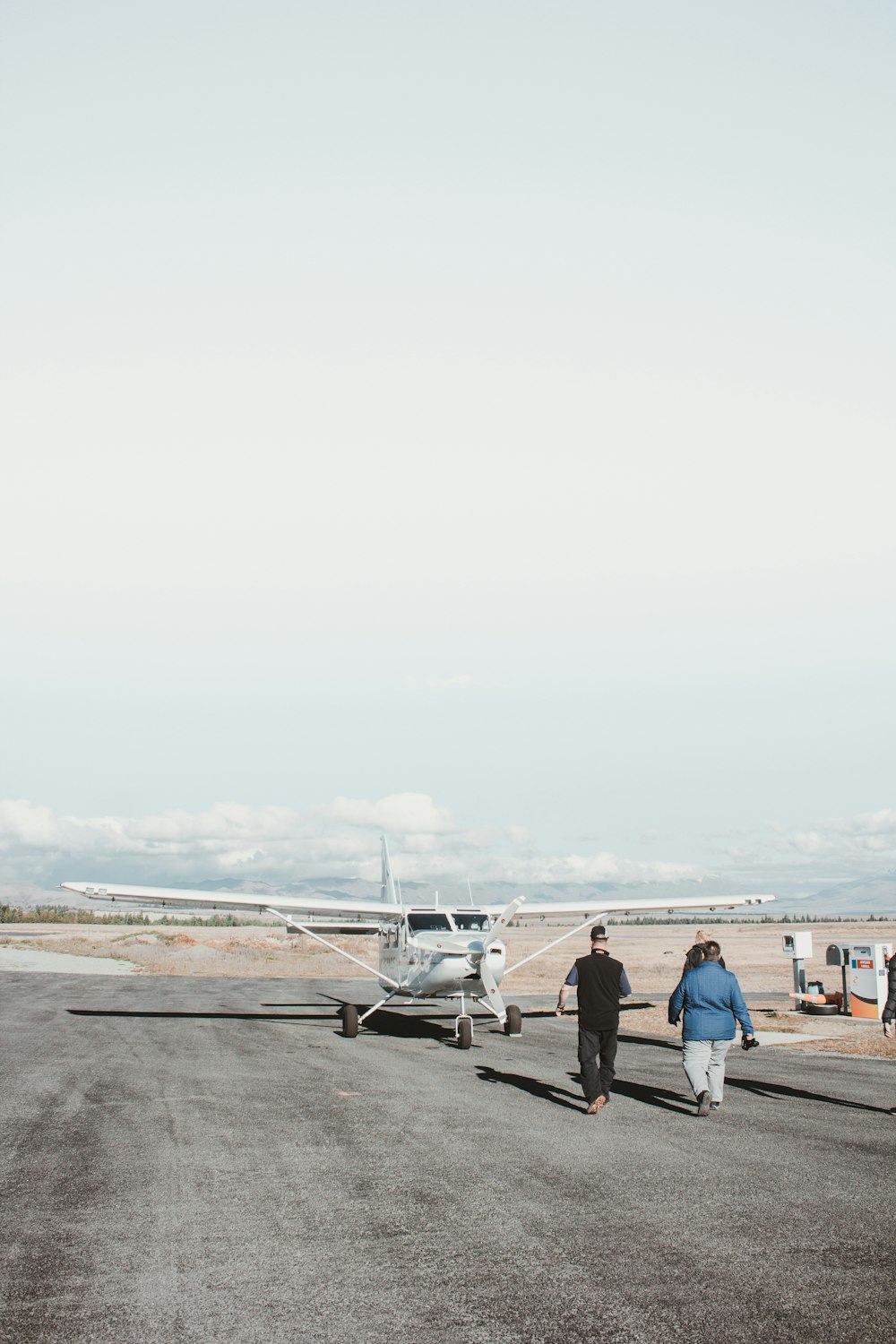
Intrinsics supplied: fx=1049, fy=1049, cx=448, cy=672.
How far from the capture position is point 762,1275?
6336mm

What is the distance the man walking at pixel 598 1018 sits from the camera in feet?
40.7

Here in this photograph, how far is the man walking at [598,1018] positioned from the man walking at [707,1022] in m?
0.73

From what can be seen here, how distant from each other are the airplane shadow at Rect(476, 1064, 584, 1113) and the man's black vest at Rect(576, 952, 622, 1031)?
114 cm

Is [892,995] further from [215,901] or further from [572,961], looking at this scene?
[572,961]

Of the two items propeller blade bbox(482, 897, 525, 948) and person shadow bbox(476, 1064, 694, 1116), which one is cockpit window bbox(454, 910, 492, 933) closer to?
propeller blade bbox(482, 897, 525, 948)

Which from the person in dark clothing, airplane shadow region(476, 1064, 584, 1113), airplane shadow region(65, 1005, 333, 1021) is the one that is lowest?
airplane shadow region(65, 1005, 333, 1021)

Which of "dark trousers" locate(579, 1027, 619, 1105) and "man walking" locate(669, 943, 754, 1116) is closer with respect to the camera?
"man walking" locate(669, 943, 754, 1116)

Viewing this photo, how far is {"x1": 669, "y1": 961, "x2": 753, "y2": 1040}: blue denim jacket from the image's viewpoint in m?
12.0

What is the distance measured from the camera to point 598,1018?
12.4 m

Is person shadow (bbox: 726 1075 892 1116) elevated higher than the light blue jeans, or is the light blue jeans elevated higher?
the light blue jeans

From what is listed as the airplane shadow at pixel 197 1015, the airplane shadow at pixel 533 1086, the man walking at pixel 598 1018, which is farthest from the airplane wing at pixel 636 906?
the man walking at pixel 598 1018

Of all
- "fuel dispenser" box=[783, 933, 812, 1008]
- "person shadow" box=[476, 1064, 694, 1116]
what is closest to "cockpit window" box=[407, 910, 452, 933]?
"person shadow" box=[476, 1064, 694, 1116]

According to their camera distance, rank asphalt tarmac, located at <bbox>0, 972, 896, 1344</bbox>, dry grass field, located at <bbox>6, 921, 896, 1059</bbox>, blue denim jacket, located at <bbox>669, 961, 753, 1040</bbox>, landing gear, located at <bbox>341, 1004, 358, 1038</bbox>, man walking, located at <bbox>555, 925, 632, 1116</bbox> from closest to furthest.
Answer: asphalt tarmac, located at <bbox>0, 972, 896, 1344</bbox> → blue denim jacket, located at <bbox>669, 961, 753, 1040</bbox> → man walking, located at <bbox>555, 925, 632, 1116</bbox> → landing gear, located at <bbox>341, 1004, 358, 1038</bbox> → dry grass field, located at <bbox>6, 921, 896, 1059</bbox>

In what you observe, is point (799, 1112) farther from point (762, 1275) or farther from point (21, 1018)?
point (21, 1018)
